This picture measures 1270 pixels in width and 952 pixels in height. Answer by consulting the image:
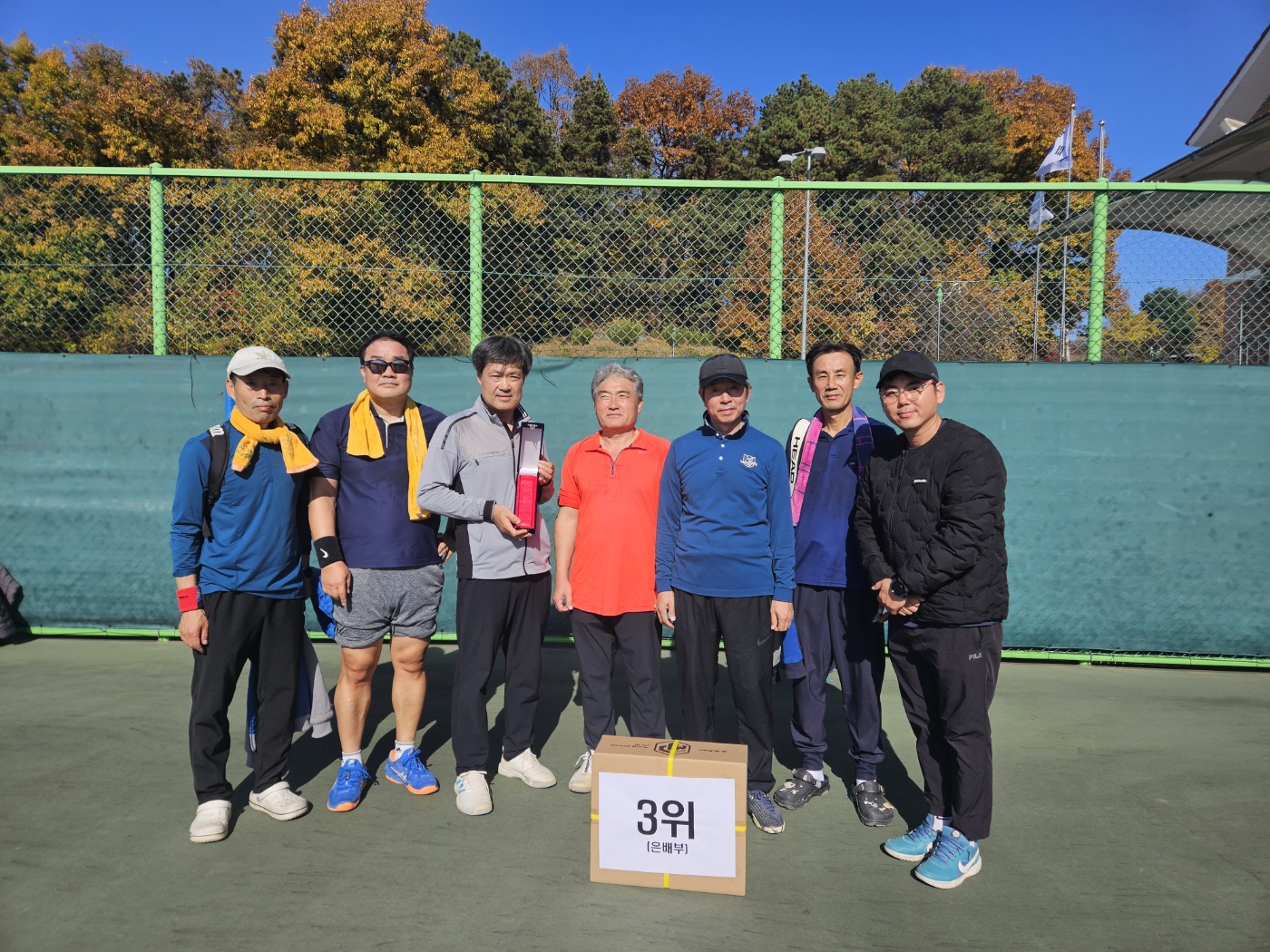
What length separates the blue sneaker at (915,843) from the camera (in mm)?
3164

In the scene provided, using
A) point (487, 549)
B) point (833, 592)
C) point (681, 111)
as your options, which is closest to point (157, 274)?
point (487, 549)

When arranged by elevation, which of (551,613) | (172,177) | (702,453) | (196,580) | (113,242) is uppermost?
(172,177)

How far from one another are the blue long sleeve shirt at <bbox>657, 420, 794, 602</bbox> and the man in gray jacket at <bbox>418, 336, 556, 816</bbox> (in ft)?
2.07

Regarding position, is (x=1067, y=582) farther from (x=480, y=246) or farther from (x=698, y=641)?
(x=480, y=246)

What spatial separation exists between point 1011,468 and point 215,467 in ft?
15.0

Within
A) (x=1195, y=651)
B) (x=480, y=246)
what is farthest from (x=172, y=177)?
(x=1195, y=651)

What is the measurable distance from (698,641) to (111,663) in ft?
13.2

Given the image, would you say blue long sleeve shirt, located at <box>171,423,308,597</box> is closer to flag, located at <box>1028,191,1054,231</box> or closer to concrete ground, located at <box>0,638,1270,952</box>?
concrete ground, located at <box>0,638,1270,952</box>

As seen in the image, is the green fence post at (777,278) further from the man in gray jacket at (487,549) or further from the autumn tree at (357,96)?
the autumn tree at (357,96)

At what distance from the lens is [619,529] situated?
141 inches

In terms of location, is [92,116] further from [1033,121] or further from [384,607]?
[1033,121]

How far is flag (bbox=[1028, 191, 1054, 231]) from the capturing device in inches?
221

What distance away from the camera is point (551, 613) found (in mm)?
5922

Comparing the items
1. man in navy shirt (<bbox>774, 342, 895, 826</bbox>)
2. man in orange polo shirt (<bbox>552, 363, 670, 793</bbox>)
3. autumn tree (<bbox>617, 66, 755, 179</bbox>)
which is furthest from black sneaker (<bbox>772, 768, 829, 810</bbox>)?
autumn tree (<bbox>617, 66, 755, 179</bbox>)
